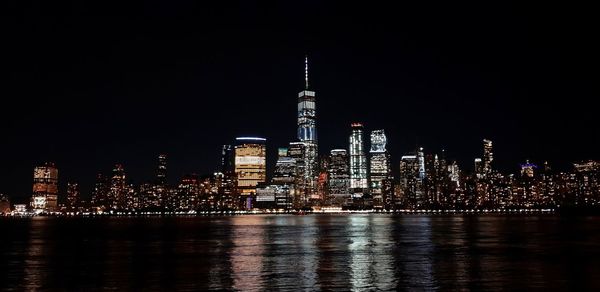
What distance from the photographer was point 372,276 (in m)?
35.8

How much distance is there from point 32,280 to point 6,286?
9.70 feet

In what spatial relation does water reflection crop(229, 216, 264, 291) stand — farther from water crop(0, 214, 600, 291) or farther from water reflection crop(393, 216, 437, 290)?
water reflection crop(393, 216, 437, 290)

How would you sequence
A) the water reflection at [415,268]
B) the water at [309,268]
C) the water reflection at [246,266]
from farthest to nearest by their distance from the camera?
the water reflection at [415,268] < the water at [309,268] < the water reflection at [246,266]

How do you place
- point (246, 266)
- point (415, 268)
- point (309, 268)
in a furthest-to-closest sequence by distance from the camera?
point (246, 266)
point (309, 268)
point (415, 268)

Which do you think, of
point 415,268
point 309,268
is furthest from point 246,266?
point 415,268

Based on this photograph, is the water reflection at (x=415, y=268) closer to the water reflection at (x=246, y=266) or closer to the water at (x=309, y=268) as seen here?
the water at (x=309, y=268)

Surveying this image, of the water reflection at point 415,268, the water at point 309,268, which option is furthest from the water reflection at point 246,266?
the water reflection at point 415,268

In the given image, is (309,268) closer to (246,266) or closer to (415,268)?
(246,266)

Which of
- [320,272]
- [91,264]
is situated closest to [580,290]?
[320,272]

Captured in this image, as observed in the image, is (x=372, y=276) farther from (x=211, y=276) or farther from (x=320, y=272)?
(x=211, y=276)

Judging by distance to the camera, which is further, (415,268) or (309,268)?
(309,268)

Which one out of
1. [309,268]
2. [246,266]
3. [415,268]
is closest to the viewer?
[415,268]

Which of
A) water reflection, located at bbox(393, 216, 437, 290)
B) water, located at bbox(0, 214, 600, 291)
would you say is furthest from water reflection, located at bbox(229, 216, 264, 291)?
water reflection, located at bbox(393, 216, 437, 290)

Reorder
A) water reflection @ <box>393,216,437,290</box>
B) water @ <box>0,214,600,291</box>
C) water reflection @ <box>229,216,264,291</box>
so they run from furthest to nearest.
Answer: water reflection @ <box>393,216,437,290</box>, water @ <box>0,214,600,291</box>, water reflection @ <box>229,216,264,291</box>
